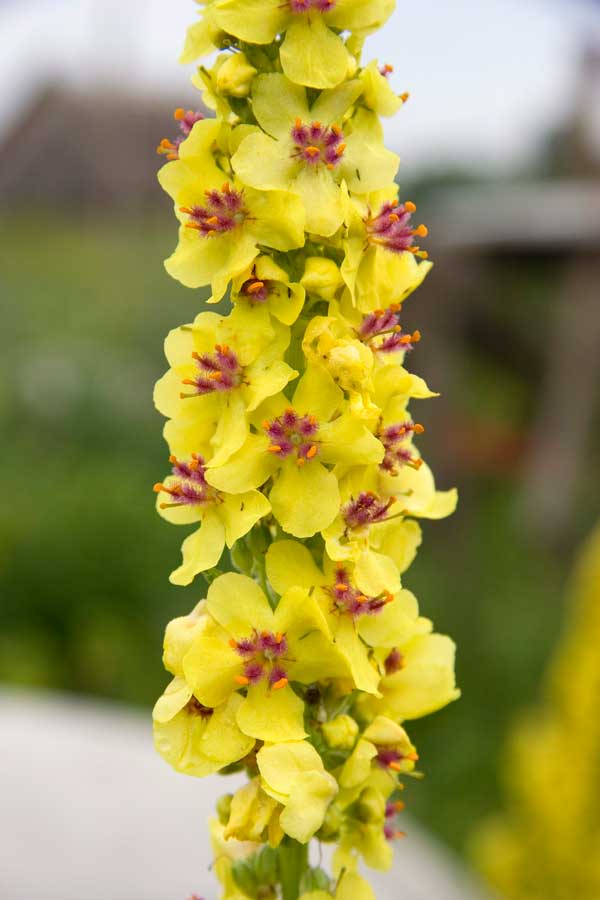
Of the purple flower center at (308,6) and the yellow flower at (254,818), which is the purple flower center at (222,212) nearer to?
the purple flower center at (308,6)

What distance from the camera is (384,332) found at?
1274 mm

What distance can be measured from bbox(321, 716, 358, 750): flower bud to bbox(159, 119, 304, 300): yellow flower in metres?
0.50

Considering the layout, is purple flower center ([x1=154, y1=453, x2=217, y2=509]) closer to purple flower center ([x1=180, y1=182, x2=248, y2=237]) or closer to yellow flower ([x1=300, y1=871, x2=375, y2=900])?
purple flower center ([x1=180, y1=182, x2=248, y2=237])

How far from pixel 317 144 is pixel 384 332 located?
0.73ft

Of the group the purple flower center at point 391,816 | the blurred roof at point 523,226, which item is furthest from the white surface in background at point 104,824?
the blurred roof at point 523,226

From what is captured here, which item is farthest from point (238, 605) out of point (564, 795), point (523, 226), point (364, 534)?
point (523, 226)

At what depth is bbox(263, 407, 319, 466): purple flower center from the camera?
1215 millimetres

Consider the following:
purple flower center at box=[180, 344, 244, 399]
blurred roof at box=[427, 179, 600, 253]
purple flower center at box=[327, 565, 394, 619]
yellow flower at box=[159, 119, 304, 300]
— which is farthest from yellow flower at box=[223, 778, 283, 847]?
blurred roof at box=[427, 179, 600, 253]

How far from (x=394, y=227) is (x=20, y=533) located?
6.30 metres

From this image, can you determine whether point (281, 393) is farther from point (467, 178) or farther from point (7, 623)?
point (467, 178)

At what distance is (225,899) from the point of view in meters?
1.30

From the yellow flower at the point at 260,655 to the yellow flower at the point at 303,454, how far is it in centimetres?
9

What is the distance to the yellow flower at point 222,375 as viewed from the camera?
124 cm

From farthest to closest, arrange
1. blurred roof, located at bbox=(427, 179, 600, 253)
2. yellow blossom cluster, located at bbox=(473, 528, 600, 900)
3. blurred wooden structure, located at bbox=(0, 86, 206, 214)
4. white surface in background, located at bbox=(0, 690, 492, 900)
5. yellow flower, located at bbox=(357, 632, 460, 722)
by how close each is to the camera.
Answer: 1. blurred wooden structure, located at bbox=(0, 86, 206, 214)
2. blurred roof, located at bbox=(427, 179, 600, 253)
3. yellow blossom cluster, located at bbox=(473, 528, 600, 900)
4. white surface in background, located at bbox=(0, 690, 492, 900)
5. yellow flower, located at bbox=(357, 632, 460, 722)
